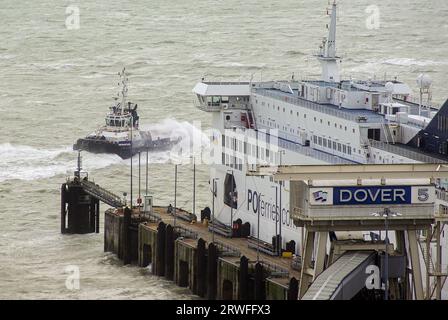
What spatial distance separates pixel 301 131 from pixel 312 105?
1.19m

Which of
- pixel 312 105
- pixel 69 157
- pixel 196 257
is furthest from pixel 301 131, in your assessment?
pixel 69 157

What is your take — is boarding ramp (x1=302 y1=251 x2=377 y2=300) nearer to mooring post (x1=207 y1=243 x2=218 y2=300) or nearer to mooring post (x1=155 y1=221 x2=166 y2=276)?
mooring post (x1=207 y1=243 x2=218 y2=300)

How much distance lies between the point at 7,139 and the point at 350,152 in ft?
140

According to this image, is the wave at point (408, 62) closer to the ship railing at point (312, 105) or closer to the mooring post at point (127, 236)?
the ship railing at point (312, 105)

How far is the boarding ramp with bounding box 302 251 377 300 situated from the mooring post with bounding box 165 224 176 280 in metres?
17.4

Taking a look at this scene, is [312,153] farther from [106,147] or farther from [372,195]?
[106,147]

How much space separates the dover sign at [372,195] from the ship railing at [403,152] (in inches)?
336

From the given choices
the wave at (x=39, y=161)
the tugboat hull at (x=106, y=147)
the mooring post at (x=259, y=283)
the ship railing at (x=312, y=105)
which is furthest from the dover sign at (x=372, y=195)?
the tugboat hull at (x=106, y=147)

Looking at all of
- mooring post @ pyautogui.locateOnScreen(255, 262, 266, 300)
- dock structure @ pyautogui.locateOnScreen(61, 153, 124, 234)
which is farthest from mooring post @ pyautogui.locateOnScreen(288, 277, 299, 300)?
dock structure @ pyautogui.locateOnScreen(61, 153, 124, 234)

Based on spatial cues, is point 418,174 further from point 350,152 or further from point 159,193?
point 159,193

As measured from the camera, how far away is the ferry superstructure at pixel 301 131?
3007 inches

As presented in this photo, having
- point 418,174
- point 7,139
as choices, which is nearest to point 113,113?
point 7,139

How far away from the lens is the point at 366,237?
235 ft
